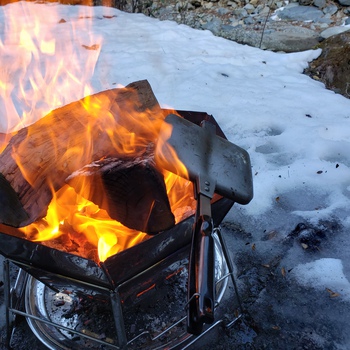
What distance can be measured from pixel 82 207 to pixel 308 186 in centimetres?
165

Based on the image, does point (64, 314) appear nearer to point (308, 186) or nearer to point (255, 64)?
point (308, 186)

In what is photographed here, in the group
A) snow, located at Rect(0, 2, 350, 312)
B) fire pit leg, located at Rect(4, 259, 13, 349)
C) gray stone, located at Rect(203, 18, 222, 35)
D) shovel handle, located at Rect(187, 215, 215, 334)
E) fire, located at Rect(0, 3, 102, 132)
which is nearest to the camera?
shovel handle, located at Rect(187, 215, 215, 334)

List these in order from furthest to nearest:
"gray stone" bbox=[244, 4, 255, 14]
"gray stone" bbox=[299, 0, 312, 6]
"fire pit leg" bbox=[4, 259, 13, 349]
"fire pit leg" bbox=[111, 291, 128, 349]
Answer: "gray stone" bbox=[244, 4, 255, 14] → "gray stone" bbox=[299, 0, 312, 6] → "fire pit leg" bbox=[4, 259, 13, 349] → "fire pit leg" bbox=[111, 291, 128, 349]

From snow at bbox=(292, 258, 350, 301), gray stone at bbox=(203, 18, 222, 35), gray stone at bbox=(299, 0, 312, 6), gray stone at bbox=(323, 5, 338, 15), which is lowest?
snow at bbox=(292, 258, 350, 301)

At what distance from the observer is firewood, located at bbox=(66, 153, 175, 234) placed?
1461mm

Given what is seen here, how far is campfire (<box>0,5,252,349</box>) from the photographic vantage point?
4.76 ft

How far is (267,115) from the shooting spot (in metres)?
3.39

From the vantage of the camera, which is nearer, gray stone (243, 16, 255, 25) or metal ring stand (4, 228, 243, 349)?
metal ring stand (4, 228, 243, 349)

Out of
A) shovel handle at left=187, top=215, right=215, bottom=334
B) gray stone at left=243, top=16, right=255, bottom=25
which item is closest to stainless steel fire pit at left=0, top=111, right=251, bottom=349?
shovel handle at left=187, top=215, right=215, bottom=334

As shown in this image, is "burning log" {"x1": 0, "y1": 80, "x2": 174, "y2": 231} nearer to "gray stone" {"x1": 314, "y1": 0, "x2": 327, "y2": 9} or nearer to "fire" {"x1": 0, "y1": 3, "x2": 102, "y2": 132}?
"fire" {"x1": 0, "y1": 3, "x2": 102, "y2": 132}

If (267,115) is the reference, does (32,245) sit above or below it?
above

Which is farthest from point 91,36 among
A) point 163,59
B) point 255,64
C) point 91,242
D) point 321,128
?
point 91,242

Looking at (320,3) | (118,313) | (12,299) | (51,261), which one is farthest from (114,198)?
(320,3)

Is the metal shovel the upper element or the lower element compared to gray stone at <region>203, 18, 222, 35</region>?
upper
